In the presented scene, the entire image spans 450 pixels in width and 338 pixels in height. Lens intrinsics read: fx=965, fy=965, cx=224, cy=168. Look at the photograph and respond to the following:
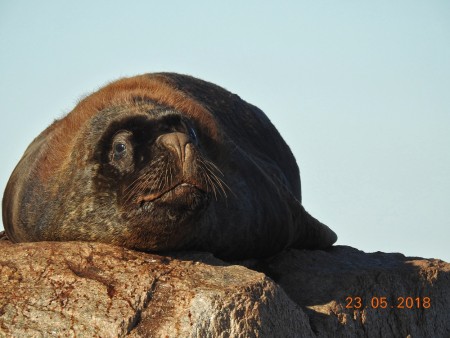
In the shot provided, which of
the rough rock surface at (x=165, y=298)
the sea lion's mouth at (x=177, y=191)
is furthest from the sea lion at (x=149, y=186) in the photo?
the rough rock surface at (x=165, y=298)

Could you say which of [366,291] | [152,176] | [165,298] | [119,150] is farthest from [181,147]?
[366,291]

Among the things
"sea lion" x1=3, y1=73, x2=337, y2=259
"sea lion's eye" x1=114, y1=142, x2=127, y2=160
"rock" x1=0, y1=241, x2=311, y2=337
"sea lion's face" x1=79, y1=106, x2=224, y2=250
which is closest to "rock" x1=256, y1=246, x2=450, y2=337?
"sea lion" x1=3, y1=73, x2=337, y2=259

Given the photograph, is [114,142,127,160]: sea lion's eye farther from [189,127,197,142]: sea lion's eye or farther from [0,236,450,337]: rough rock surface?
[0,236,450,337]: rough rock surface

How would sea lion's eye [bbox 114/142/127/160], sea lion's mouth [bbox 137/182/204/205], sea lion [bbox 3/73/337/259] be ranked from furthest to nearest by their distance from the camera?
sea lion's eye [bbox 114/142/127/160], sea lion [bbox 3/73/337/259], sea lion's mouth [bbox 137/182/204/205]

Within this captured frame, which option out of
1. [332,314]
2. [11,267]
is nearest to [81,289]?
[11,267]

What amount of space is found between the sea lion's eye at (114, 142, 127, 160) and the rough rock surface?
0.75 metres

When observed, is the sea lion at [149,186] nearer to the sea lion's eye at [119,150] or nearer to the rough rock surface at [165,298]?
the sea lion's eye at [119,150]

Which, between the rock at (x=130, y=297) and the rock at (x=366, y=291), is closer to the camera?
the rock at (x=130, y=297)

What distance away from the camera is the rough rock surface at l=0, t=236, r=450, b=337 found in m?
6.38

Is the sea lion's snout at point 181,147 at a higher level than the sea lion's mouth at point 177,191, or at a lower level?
higher

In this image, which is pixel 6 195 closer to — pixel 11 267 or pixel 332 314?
pixel 11 267

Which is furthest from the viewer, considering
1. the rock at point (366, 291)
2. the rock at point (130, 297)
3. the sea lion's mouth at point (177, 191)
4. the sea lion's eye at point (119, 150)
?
the rock at point (366, 291)

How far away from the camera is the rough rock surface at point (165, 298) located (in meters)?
6.38

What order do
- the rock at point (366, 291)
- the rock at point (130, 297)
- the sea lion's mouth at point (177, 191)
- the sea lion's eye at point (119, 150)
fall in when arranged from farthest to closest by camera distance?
the rock at point (366, 291), the sea lion's eye at point (119, 150), the sea lion's mouth at point (177, 191), the rock at point (130, 297)
